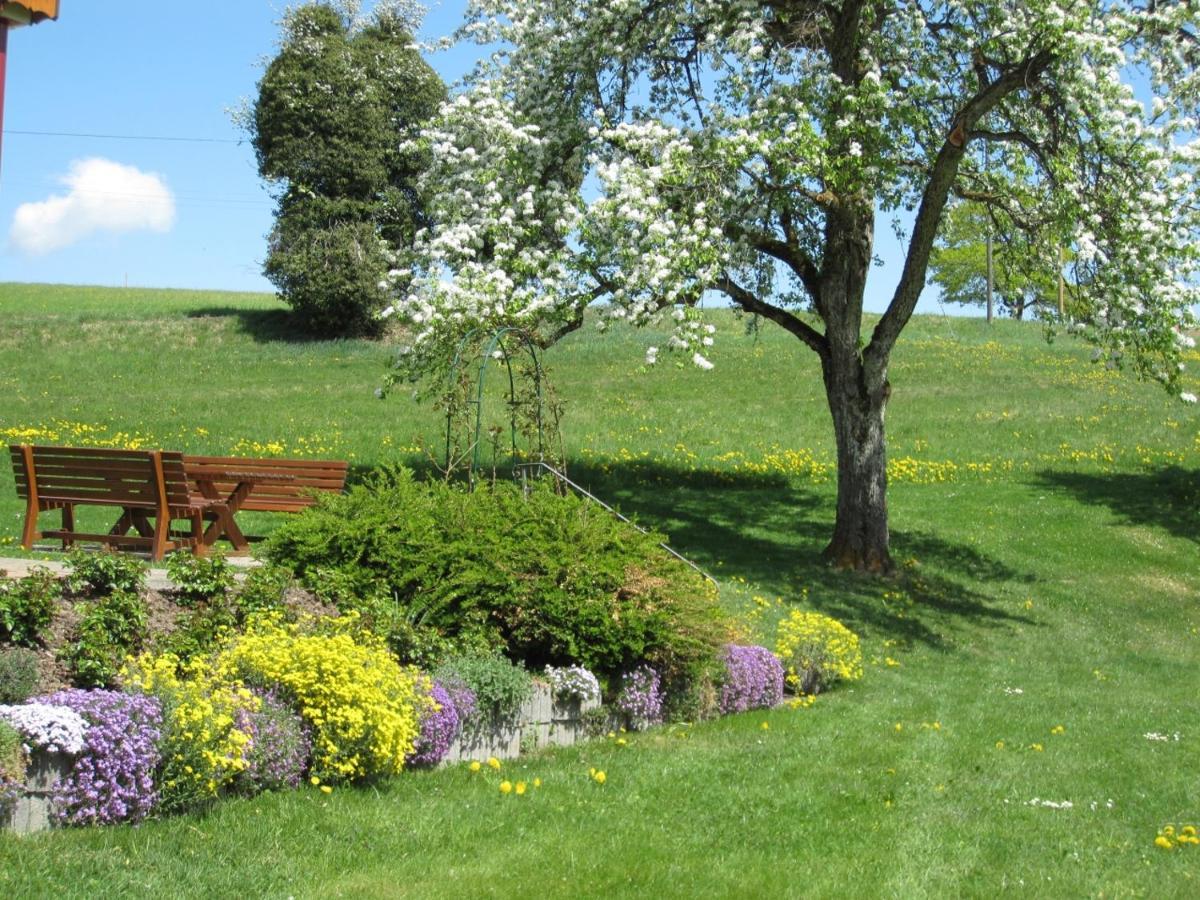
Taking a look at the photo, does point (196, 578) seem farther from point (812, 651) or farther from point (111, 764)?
point (812, 651)

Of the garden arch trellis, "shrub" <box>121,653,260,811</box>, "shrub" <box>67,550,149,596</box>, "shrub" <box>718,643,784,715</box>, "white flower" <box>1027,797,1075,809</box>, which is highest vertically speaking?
the garden arch trellis

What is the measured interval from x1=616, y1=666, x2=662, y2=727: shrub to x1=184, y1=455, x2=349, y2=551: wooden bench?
4615 millimetres

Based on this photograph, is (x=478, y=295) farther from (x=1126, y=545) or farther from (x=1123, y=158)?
(x=1126, y=545)

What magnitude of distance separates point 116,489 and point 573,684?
5396 millimetres

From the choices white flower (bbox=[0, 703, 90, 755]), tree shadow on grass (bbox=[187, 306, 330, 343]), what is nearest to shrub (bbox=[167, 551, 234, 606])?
white flower (bbox=[0, 703, 90, 755])

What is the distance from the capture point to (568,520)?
8883 millimetres

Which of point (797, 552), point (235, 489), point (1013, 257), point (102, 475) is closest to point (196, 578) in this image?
point (102, 475)

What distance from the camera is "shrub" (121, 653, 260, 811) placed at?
5.44 meters

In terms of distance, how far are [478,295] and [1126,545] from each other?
11.3 m

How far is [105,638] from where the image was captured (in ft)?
21.2

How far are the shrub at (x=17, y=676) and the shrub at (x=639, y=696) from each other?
146 inches

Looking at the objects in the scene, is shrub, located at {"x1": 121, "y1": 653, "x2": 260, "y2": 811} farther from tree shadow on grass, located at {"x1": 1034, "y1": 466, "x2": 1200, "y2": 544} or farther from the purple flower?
tree shadow on grass, located at {"x1": 1034, "y1": 466, "x2": 1200, "y2": 544}

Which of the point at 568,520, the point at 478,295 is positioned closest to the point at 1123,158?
the point at 478,295

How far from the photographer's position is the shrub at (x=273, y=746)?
5.77 m
